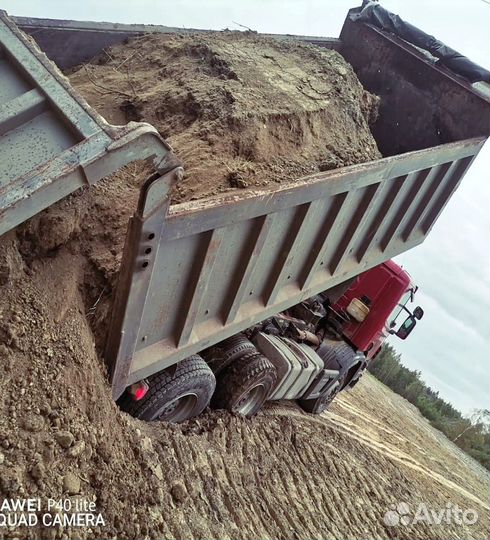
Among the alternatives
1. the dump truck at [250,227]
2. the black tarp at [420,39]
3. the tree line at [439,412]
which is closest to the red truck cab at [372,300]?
the dump truck at [250,227]

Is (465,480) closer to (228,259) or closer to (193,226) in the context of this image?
(228,259)

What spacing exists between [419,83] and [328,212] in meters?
3.72

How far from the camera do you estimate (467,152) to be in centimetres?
650

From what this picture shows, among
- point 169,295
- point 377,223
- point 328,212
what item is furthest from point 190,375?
point 377,223

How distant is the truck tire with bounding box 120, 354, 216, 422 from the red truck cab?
2787 millimetres

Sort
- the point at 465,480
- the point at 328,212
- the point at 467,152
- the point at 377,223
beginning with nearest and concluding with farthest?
the point at 328,212
the point at 377,223
the point at 467,152
the point at 465,480

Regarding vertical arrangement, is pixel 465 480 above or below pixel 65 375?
below

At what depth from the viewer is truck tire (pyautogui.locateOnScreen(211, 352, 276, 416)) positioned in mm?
5121

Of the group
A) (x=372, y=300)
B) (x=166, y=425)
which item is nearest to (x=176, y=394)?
(x=166, y=425)

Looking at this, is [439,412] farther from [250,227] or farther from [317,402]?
[250,227]

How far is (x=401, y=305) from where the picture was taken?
7.12 metres

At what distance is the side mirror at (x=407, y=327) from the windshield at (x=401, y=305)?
23 centimetres

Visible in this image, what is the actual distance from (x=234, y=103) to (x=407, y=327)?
4.11 m

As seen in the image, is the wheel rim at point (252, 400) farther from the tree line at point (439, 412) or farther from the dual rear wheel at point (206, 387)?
the tree line at point (439, 412)
